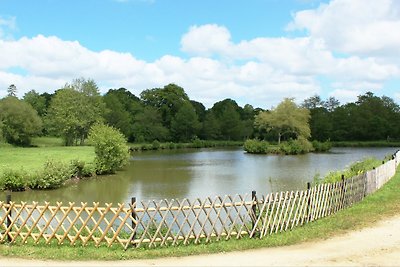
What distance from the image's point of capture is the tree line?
83062mm

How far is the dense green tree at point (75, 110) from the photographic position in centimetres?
8066

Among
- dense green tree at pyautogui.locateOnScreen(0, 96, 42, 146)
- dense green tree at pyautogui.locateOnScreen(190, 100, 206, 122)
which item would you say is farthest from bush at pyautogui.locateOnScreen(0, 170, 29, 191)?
dense green tree at pyautogui.locateOnScreen(190, 100, 206, 122)

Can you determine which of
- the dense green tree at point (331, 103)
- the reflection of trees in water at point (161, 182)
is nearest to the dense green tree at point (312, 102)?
the dense green tree at point (331, 103)

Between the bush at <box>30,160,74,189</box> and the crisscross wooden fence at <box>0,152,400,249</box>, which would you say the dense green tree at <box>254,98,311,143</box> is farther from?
the crisscross wooden fence at <box>0,152,400,249</box>

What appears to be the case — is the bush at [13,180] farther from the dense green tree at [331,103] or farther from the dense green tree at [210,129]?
the dense green tree at [331,103]

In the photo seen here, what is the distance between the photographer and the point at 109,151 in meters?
Answer: 46.4

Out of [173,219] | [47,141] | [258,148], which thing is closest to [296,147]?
[258,148]

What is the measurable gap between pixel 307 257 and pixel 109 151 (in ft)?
121

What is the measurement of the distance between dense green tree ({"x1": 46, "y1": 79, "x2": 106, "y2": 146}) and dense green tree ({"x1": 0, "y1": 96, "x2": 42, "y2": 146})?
413 cm

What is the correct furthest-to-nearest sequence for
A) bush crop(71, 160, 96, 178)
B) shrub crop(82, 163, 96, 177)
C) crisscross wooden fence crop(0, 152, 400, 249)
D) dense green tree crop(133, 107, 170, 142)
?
dense green tree crop(133, 107, 170, 142), shrub crop(82, 163, 96, 177), bush crop(71, 160, 96, 178), crisscross wooden fence crop(0, 152, 400, 249)

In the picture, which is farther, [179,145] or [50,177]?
[179,145]

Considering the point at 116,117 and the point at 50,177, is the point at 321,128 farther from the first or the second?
the point at 50,177

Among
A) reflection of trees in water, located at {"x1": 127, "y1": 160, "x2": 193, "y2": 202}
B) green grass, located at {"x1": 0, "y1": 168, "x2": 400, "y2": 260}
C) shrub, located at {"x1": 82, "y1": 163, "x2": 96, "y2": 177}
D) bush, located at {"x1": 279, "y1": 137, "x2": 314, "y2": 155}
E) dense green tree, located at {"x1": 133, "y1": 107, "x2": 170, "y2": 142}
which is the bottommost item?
reflection of trees in water, located at {"x1": 127, "y1": 160, "x2": 193, "y2": 202}

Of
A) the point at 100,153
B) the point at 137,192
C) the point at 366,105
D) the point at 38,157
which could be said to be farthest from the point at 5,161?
the point at 366,105
